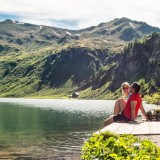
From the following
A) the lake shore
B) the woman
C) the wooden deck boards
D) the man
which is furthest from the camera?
the woman

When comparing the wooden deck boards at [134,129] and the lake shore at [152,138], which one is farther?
the wooden deck boards at [134,129]

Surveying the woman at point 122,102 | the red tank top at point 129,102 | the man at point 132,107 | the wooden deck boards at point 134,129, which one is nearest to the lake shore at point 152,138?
the wooden deck boards at point 134,129

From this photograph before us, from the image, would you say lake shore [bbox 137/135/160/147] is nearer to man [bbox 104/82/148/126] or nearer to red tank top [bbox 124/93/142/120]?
man [bbox 104/82/148/126]

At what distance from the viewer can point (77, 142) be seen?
39.1 meters

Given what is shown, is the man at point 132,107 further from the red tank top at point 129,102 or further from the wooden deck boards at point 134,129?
the wooden deck boards at point 134,129

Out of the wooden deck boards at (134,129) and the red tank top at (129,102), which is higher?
the red tank top at (129,102)

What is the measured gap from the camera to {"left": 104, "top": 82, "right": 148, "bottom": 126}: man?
20.8m

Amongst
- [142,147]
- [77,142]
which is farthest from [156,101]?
[142,147]

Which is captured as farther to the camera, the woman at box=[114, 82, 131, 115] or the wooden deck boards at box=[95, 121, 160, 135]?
the woman at box=[114, 82, 131, 115]

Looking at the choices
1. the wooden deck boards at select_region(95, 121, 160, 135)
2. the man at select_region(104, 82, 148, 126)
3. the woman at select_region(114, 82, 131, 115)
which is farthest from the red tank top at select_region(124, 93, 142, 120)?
the wooden deck boards at select_region(95, 121, 160, 135)

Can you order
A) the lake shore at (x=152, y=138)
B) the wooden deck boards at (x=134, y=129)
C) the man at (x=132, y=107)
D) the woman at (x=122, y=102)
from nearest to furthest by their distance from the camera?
the lake shore at (x=152, y=138)
the wooden deck boards at (x=134, y=129)
the man at (x=132, y=107)
the woman at (x=122, y=102)

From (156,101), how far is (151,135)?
192 metres

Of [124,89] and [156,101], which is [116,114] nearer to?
[124,89]

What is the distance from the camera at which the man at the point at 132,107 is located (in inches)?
821
